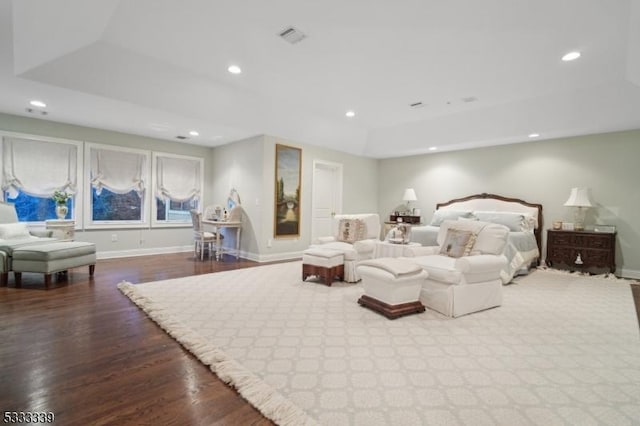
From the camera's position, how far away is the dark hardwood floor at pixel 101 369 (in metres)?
1.55

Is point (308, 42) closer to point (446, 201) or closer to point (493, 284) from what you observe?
point (493, 284)

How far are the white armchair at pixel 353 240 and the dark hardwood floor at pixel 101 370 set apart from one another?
2.47 m

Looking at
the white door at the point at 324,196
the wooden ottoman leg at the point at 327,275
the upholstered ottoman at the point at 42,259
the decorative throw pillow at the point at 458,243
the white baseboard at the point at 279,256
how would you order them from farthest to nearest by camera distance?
the white door at the point at 324,196 < the white baseboard at the point at 279,256 < the wooden ottoman leg at the point at 327,275 < the upholstered ottoman at the point at 42,259 < the decorative throw pillow at the point at 458,243

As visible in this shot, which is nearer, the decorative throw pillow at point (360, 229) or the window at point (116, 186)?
the decorative throw pillow at point (360, 229)

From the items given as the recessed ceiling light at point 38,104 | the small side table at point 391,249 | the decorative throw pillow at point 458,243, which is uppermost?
the recessed ceiling light at point 38,104

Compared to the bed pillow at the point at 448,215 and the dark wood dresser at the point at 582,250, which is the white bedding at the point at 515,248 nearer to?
the dark wood dresser at the point at 582,250

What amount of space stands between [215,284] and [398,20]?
12.2 ft

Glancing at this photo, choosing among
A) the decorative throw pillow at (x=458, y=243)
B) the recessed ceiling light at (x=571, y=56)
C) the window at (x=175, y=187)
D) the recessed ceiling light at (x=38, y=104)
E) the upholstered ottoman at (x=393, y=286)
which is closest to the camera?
the upholstered ottoman at (x=393, y=286)

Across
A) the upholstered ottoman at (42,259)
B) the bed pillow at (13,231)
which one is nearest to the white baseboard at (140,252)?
the bed pillow at (13,231)

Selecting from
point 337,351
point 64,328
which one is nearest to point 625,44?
point 337,351

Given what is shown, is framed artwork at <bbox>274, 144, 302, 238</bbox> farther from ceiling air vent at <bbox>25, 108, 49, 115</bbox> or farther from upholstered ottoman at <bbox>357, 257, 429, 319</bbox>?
ceiling air vent at <bbox>25, 108, 49, 115</bbox>

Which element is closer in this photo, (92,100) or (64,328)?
(64,328)

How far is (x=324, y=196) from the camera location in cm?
711

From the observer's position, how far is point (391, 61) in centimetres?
348
